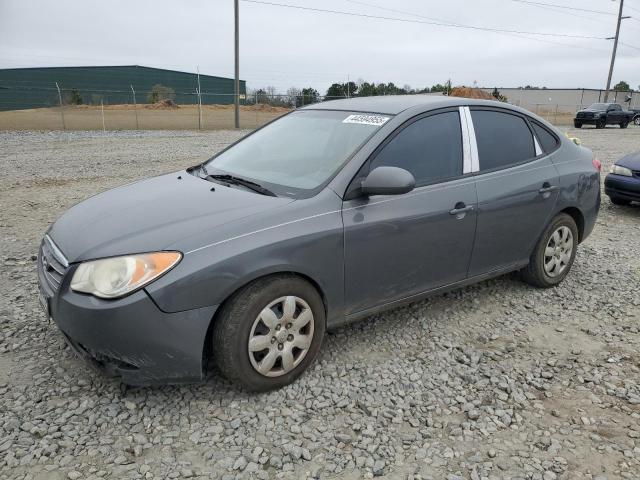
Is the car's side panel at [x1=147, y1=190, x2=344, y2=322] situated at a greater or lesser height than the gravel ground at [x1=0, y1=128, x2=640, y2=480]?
greater

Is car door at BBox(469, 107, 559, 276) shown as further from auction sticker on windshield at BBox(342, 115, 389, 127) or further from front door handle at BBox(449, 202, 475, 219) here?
auction sticker on windshield at BBox(342, 115, 389, 127)

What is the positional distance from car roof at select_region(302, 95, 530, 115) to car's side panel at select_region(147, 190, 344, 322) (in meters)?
0.95

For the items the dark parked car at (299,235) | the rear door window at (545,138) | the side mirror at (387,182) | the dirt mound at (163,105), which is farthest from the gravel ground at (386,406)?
the dirt mound at (163,105)

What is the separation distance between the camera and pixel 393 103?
378 cm

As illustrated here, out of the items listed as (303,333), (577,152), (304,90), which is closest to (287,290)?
(303,333)

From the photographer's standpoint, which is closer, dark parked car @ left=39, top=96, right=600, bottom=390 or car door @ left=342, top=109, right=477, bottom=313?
dark parked car @ left=39, top=96, right=600, bottom=390

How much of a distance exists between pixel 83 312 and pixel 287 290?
1.02 meters

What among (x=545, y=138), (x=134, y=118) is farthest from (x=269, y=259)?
(x=134, y=118)

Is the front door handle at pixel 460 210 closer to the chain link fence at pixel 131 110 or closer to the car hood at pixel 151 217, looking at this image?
the car hood at pixel 151 217

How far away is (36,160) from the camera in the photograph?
1140cm

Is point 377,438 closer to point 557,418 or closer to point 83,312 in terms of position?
point 557,418

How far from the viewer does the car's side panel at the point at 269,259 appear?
257cm

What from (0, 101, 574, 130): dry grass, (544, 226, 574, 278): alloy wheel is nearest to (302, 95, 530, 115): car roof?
(544, 226, 574, 278): alloy wheel

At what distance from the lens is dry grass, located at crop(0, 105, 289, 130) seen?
23.7 m
